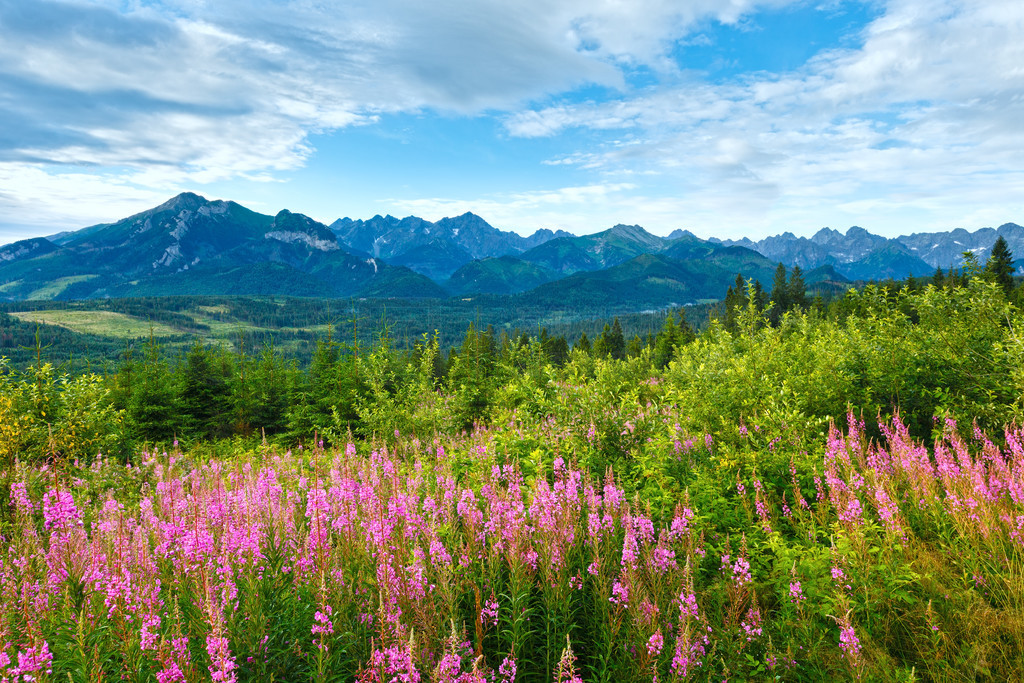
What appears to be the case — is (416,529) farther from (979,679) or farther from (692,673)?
(979,679)

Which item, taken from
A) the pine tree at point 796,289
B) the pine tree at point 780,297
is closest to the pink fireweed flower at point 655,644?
the pine tree at point 780,297

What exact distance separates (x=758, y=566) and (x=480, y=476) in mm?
3101

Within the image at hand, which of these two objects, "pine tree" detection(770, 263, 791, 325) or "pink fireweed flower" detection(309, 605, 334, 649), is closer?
"pink fireweed flower" detection(309, 605, 334, 649)

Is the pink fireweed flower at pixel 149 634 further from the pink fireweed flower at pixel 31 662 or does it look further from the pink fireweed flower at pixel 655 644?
the pink fireweed flower at pixel 655 644

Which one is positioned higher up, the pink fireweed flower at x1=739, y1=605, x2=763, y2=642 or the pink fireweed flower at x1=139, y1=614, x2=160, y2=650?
the pink fireweed flower at x1=139, y1=614, x2=160, y2=650

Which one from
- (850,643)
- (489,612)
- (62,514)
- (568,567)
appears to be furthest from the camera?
(62,514)

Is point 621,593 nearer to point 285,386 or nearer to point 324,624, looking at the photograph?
point 324,624

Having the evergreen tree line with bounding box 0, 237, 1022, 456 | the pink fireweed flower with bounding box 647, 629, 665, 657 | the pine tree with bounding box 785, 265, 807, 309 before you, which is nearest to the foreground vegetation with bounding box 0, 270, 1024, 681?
the pink fireweed flower with bounding box 647, 629, 665, 657

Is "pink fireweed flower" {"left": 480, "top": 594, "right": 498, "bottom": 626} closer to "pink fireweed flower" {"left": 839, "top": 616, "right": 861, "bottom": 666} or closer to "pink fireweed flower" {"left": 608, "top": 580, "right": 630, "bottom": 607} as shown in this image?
"pink fireweed flower" {"left": 608, "top": 580, "right": 630, "bottom": 607}

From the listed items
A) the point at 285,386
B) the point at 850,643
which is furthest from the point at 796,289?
the point at 850,643

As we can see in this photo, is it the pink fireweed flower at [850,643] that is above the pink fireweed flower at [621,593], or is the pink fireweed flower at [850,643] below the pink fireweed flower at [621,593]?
below

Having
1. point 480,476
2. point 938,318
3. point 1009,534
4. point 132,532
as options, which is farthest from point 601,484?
point 938,318

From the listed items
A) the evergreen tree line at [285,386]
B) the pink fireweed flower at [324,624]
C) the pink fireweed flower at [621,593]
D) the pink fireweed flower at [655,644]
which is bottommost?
the evergreen tree line at [285,386]

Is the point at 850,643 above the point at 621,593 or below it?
below
